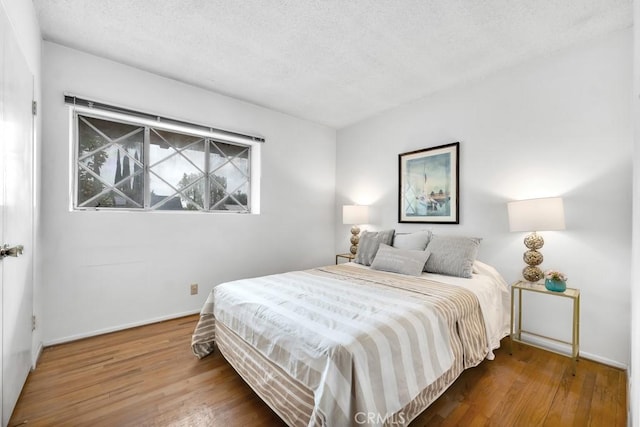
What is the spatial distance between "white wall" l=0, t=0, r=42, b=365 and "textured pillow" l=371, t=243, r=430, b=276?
271cm

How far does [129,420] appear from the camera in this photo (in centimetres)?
150

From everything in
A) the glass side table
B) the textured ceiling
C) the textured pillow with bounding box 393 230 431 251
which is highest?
the textured ceiling

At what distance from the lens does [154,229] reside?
2.83 m

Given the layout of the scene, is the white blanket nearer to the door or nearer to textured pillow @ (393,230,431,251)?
textured pillow @ (393,230,431,251)

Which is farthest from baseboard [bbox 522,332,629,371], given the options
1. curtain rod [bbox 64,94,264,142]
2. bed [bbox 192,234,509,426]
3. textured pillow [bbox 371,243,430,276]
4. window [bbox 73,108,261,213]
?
curtain rod [bbox 64,94,264,142]

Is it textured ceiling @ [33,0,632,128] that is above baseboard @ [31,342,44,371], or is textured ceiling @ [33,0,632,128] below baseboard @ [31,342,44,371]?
above

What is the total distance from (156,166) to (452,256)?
3.13 m

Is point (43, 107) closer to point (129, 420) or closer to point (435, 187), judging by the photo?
point (129, 420)

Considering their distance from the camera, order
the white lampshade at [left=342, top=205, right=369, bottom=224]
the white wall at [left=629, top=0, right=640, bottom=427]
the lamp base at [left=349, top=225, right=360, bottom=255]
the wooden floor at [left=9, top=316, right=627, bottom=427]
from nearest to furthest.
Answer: the white wall at [left=629, top=0, right=640, bottom=427] < the wooden floor at [left=9, top=316, right=627, bottom=427] < the white lampshade at [left=342, top=205, right=369, bottom=224] < the lamp base at [left=349, top=225, right=360, bottom=255]

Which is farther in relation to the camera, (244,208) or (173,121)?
(244,208)

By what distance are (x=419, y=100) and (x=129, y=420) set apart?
383cm

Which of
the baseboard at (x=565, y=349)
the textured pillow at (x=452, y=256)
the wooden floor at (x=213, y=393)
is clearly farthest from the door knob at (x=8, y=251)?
the baseboard at (x=565, y=349)

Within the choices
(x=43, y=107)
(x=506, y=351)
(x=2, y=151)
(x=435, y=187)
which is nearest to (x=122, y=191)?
(x=43, y=107)

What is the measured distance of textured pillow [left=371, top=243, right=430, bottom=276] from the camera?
2.53 meters
